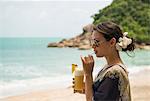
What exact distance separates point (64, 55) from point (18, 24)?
51.1ft

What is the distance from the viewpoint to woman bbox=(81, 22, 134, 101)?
5.98ft

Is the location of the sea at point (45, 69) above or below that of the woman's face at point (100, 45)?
above

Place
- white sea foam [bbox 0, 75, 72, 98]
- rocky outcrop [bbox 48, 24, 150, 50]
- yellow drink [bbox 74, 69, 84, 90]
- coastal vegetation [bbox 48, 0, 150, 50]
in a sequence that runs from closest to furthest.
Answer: yellow drink [bbox 74, 69, 84, 90] < white sea foam [bbox 0, 75, 72, 98] < coastal vegetation [bbox 48, 0, 150, 50] < rocky outcrop [bbox 48, 24, 150, 50]

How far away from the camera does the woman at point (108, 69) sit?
1.82 meters

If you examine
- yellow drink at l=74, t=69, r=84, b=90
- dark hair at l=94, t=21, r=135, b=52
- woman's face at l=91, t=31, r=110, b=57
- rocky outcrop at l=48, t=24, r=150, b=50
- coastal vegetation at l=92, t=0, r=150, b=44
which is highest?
coastal vegetation at l=92, t=0, r=150, b=44

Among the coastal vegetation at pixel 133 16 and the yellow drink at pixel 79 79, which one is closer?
the yellow drink at pixel 79 79

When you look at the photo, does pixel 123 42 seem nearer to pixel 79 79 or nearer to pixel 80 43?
pixel 79 79

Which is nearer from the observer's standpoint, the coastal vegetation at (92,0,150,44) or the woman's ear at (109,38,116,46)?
the woman's ear at (109,38,116,46)

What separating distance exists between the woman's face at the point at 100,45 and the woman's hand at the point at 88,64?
0.11ft

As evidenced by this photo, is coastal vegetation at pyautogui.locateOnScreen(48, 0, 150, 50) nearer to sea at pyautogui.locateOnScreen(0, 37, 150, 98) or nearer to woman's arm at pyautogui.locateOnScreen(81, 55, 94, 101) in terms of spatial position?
sea at pyautogui.locateOnScreen(0, 37, 150, 98)

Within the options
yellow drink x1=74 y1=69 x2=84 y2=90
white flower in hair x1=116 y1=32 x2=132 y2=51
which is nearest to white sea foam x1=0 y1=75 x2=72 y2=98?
yellow drink x1=74 y1=69 x2=84 y2=90

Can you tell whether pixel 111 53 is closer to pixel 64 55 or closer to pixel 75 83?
pixel 75 83

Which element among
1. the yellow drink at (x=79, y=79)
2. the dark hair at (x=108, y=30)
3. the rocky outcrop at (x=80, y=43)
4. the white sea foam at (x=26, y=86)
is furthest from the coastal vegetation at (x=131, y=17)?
the dark hair at (x=108, y=30)

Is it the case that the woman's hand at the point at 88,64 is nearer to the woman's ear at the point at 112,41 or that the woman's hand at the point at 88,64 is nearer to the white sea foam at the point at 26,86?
the woman's ear at the point at 112,41
